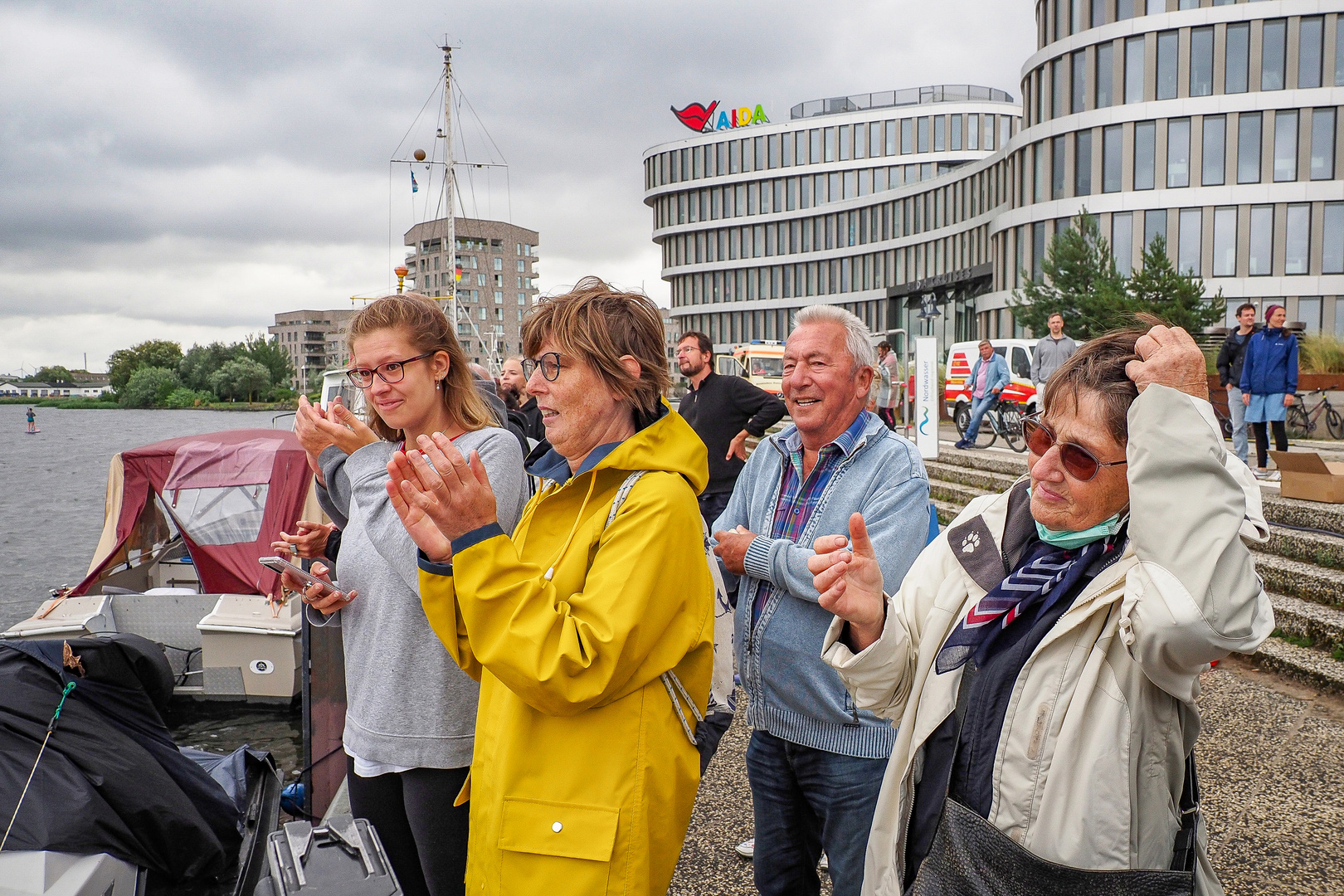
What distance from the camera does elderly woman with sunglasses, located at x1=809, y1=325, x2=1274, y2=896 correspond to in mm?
1404

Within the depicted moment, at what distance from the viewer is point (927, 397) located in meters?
13.0

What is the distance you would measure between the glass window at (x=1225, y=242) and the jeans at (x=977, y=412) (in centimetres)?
2712

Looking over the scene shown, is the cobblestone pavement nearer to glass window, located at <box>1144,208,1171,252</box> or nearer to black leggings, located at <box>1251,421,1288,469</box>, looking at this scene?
black leggings, located at <box>1251,421,1288,469</box>

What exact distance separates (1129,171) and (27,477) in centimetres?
5114

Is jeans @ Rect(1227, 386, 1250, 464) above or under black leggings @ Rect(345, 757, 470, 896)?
above

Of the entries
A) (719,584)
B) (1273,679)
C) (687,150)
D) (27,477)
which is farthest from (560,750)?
(687,150)

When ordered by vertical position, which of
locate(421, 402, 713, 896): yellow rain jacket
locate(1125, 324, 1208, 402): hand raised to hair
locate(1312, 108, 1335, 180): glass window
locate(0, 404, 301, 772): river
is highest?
locate(1312, 108, 1335, 180): glass window

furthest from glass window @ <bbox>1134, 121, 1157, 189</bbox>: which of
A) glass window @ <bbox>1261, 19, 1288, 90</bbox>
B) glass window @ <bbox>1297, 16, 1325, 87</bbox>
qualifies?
glass window @ <bbox>1297, 16, 1325, 87</bbox>

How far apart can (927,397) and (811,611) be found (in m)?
11.1

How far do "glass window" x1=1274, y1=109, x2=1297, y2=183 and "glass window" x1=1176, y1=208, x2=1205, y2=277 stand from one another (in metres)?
2.91

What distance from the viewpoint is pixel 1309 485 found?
727 centimetres

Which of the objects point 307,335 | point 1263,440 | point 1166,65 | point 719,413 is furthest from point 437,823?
point 307,335

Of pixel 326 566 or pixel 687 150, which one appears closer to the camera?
pixel 326 566

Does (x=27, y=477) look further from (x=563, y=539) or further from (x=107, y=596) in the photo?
(x=563, y=539)
